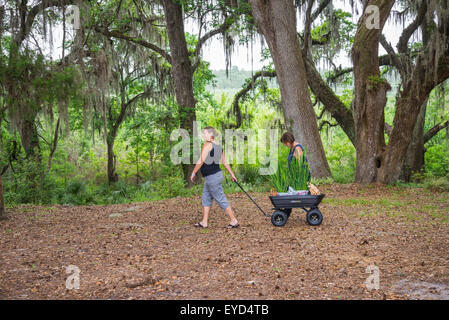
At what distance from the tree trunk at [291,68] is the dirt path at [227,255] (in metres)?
3.41

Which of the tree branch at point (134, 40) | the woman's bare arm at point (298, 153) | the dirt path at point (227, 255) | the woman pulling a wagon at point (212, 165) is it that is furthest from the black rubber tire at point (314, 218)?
the tree branch at point (134, 40)

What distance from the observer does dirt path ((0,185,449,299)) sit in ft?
11.6

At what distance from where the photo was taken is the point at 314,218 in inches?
245

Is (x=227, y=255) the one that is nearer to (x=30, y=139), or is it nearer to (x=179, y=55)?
(x=179, y=55)

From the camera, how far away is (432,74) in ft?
32.8

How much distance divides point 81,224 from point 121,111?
1193 cm

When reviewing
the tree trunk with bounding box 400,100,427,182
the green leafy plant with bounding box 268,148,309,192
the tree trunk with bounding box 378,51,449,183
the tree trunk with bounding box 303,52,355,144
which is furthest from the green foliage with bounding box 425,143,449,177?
the green leafy plant with bounding box 268,148,309,192

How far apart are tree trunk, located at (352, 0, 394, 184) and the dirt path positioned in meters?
3.00

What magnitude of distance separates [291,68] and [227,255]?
25.0 feet

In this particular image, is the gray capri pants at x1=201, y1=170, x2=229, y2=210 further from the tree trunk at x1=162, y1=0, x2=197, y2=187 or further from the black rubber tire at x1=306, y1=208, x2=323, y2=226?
the tree trunk at x1=162, y1=0, x2=197, y2=187

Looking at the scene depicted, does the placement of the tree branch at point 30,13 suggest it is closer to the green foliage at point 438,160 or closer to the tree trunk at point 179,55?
the tree trunk at point 179,55

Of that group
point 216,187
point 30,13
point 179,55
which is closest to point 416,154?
point 179,55
